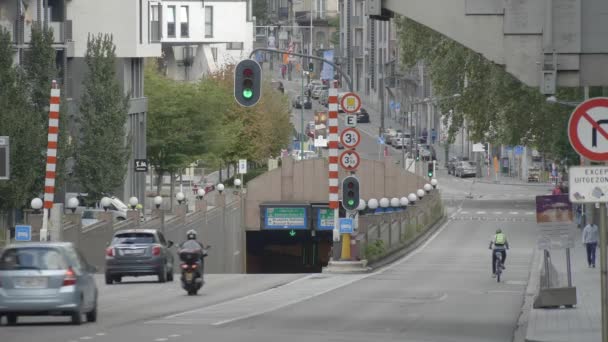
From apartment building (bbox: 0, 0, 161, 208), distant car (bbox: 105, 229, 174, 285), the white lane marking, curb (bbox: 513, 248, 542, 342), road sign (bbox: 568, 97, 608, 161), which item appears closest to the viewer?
road sign (bbox: 568, 97, 608, 161)

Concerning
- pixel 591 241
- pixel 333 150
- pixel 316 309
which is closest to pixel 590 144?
pixel 316 309

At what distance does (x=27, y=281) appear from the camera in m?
24.8

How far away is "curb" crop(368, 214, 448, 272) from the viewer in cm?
5272

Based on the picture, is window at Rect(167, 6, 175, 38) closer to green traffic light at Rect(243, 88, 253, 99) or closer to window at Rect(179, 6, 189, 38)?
window at Rect(179, 6, 189, 38)

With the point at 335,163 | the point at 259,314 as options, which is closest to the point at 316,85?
the point at 335,163

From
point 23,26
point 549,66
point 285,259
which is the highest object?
point 23,26

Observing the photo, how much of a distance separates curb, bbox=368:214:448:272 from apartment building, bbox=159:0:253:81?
36861 millimetres

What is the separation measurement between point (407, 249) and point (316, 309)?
105 feet

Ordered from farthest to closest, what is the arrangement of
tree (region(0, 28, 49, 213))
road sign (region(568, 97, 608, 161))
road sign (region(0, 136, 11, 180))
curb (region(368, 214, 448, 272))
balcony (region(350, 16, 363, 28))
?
balcony (region(350, 16, 363, 28))
tree (region(0, 28, 49, 213))
curb (region(368, 214, 448, 272))
road sign (region(0, 136, 11, 180))
road sign (region(568, 97, 608, 161))

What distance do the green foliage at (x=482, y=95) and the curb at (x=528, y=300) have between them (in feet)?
43.3

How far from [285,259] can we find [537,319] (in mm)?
58991

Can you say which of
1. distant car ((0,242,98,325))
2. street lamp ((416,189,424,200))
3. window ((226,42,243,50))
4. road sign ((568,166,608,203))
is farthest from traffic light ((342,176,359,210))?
window ((226,42,243,50))

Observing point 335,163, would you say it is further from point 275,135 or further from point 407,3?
point 275,135

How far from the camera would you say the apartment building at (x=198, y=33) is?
114600 millimetres
